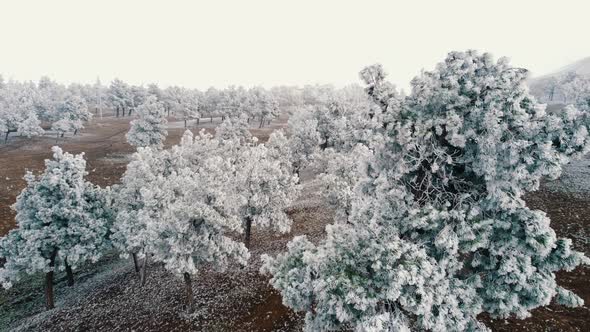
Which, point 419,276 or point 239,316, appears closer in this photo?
point 419,276

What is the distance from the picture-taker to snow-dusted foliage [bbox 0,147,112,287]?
1155 inches

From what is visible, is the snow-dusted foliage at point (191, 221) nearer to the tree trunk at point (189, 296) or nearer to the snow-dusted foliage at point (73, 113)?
the tree trunk at point (189, 296)

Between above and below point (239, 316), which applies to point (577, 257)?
above

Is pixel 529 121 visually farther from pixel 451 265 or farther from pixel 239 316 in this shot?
pixel 239 316

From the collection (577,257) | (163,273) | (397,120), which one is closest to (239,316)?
(163,273)

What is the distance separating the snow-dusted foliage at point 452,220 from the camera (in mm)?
12477

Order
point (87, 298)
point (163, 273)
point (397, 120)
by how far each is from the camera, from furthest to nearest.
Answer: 1. point (163, 273)
2. point (87, 298)
3. point (397, 120)

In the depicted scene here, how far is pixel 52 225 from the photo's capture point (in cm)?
2989

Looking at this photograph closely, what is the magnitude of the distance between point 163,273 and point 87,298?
23.1 ft

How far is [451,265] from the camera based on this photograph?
534 inches

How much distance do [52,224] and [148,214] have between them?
9.29 metres

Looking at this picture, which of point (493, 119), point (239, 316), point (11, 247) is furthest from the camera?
point (11, 247)

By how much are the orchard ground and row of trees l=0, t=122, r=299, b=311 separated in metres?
2.05

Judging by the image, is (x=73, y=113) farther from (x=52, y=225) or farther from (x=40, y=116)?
(x=52, y=225)
